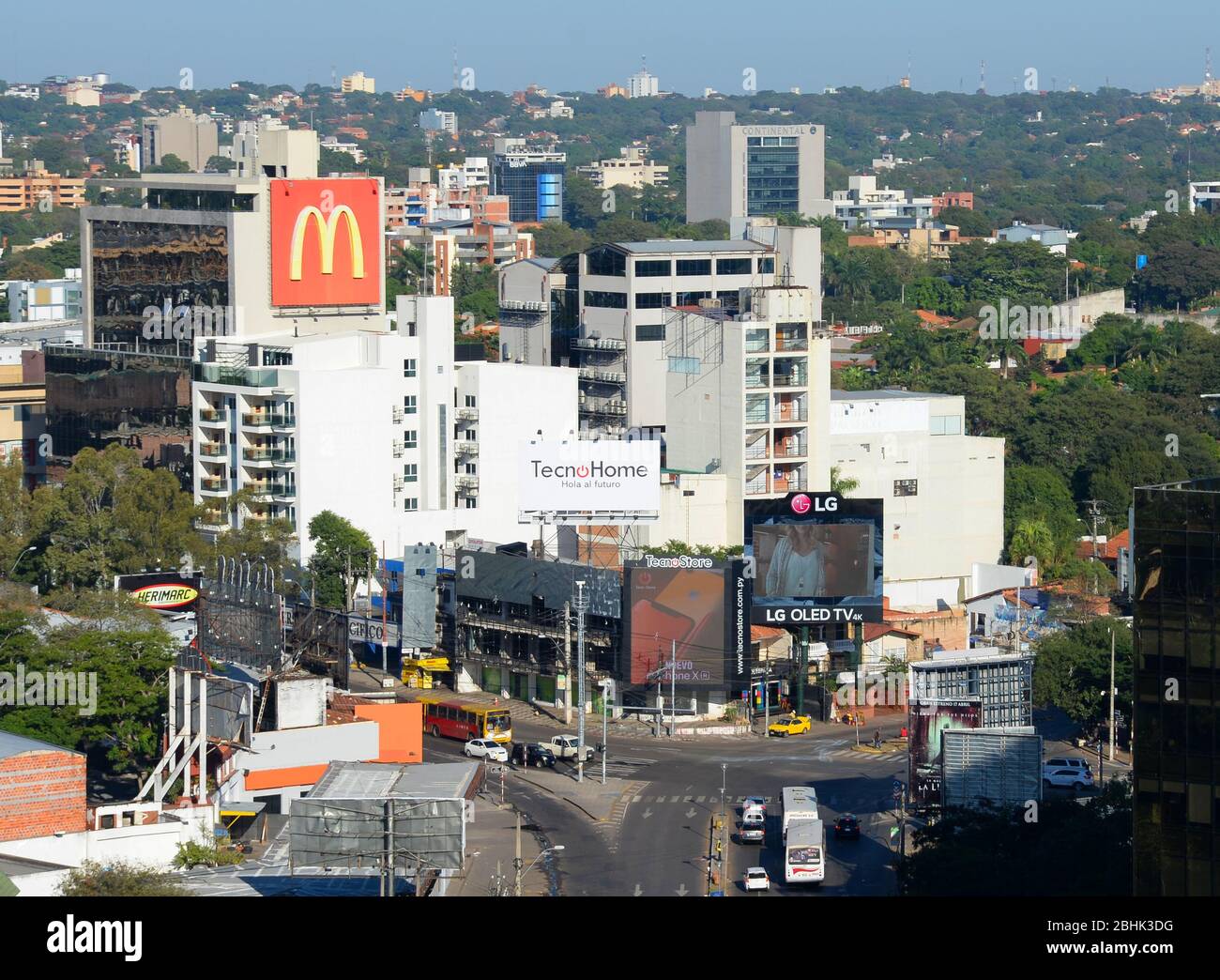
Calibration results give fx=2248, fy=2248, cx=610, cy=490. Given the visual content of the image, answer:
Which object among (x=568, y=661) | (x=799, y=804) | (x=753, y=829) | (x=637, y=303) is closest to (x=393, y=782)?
(x=753, y=829)

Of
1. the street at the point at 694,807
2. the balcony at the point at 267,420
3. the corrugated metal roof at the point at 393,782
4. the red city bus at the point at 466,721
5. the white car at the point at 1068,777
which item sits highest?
the balcony at the point at 267,420

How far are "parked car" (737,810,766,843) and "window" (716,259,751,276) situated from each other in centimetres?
5521

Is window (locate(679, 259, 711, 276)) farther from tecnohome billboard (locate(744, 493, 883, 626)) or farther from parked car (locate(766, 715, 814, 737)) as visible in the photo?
parked car (locate(766, 715, 814, 737))

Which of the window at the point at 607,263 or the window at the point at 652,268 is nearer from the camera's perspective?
the window at the point at 652,268

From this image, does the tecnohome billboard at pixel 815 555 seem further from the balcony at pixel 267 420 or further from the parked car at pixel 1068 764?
the balcony at pixel 267 420

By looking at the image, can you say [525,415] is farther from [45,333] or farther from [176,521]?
[45,333]

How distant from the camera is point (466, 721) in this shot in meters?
63.9

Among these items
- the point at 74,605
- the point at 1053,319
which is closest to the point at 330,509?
the point at 74,605

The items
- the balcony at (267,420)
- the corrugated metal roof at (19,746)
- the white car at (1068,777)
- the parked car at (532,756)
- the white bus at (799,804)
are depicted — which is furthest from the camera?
the balcony at (267,420)

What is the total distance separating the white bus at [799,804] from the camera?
5056cm

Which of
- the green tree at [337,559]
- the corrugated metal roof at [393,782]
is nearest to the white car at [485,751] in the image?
the corrugated metal roof at [393,782]

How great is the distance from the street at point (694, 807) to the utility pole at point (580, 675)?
45 cm

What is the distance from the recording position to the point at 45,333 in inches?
5576

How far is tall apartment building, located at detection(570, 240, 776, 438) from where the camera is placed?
10144 cm
